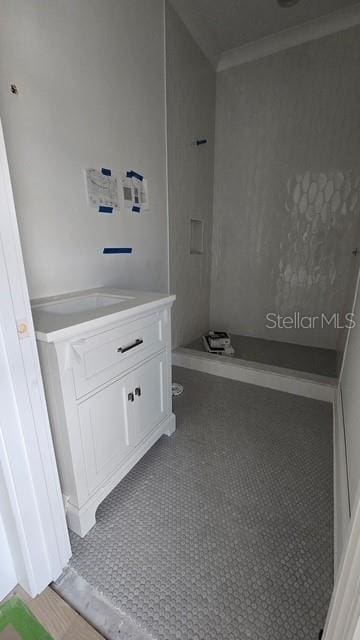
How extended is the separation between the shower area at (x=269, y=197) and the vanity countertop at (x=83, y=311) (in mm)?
1110

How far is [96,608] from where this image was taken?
2.63 ft

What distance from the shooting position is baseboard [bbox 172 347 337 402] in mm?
1859

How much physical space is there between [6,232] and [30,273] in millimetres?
601

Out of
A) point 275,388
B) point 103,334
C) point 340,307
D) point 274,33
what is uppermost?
point 274,33

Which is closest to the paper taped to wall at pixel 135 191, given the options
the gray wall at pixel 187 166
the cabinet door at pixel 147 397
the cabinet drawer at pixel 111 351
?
the gray wall at pixel 187 166

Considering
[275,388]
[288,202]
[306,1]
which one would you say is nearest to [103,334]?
[275,388]

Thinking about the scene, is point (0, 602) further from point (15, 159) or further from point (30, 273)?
point (15, 159)

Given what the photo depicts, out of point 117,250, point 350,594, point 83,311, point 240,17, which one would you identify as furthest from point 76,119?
point 240,17

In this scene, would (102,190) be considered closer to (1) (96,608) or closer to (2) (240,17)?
(1) (96,608)

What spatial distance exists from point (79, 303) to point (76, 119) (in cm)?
90

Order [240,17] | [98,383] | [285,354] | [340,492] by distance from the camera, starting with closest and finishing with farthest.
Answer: [98,383]
[340,492]
[240,17]
[285,354]

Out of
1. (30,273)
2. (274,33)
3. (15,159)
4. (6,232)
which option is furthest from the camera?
(274,33)

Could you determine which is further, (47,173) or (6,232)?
(47,173)

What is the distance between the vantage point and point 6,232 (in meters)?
0.63
